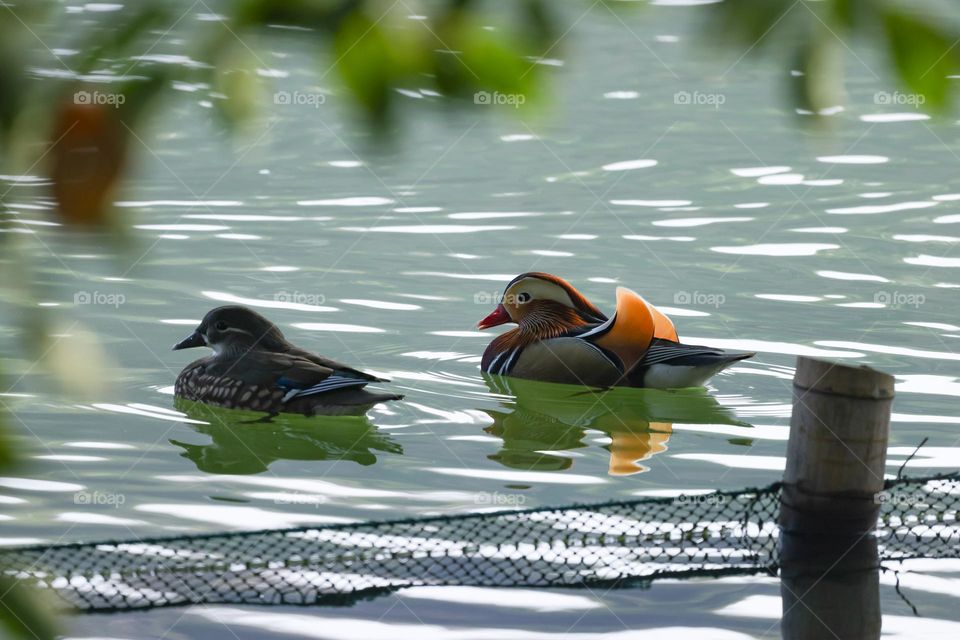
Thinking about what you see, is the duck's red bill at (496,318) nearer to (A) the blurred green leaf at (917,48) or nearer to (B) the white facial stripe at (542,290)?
(B) the white facial stripe at (542,290)

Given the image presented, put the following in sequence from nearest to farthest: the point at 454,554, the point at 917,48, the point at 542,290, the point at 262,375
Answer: the point at 917,48 < the point at 454,554 < the point at 262,375 < the point at 542,290

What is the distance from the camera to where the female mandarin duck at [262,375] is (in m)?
7.95

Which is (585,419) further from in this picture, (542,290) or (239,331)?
(239,331)

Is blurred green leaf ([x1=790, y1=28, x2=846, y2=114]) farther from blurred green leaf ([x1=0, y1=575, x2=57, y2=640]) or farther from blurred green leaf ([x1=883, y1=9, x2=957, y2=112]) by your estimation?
blurred green leaf ([x1=0, y1=575, x2=57, y2=640])

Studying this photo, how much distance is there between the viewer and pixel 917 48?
194 cm

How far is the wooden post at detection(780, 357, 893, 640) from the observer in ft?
18.2

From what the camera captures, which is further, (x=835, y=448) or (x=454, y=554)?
(x=454, y=554)

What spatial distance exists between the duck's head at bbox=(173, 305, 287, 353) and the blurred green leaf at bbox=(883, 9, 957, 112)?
21.8 ft

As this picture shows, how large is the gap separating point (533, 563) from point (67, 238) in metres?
4.13

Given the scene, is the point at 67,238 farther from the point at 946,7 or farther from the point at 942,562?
the point at 942,562

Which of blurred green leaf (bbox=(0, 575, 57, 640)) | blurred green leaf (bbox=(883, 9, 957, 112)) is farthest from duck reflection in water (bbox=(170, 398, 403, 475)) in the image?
blurred green leaf (bbox=(883, 9, 957, 112))

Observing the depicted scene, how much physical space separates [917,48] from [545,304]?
24.7ft

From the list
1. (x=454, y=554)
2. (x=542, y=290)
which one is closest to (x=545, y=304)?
(x=542, y=290)

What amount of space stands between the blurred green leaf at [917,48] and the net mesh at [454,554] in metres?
3.66
